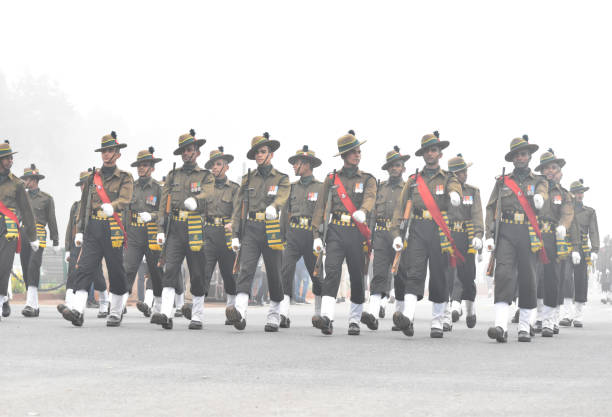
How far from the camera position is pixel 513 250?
461 inches

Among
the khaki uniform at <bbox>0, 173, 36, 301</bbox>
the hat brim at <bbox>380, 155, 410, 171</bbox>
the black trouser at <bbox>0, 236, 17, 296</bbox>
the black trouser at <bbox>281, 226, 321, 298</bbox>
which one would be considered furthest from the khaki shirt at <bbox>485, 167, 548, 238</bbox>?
the black trouser at <bbox>0, 236, 17, 296</bbox>

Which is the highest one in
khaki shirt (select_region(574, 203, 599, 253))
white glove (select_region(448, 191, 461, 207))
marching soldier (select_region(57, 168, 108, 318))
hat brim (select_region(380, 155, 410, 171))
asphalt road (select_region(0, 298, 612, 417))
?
hat brim (select_region(380, 155, 410, 171))

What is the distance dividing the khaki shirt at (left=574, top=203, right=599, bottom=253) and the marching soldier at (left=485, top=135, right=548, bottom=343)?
619 centimetres

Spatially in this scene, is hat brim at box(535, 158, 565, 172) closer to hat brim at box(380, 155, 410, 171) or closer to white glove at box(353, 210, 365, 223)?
hat brim at box(380, 155, 410, 171)

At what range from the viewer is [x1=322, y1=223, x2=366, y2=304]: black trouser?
39.5ft

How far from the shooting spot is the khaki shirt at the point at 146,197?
1434 centimetres

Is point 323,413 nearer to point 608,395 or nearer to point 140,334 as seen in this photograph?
point 608,395

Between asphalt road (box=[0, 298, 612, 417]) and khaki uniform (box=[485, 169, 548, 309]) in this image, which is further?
khaki uniform (box=[485, 169, 548, 309])

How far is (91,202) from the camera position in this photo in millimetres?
12805

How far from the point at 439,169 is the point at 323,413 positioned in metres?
6.55

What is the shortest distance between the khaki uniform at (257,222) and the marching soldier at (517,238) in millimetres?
2449

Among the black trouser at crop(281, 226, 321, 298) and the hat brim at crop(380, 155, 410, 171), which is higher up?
the hat brim at crop(380, 155, 410, 171)

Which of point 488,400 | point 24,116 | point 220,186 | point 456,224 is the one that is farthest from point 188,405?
point 24,116

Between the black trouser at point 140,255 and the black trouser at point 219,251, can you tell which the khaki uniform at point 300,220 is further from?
the black trouser at point 140,255
